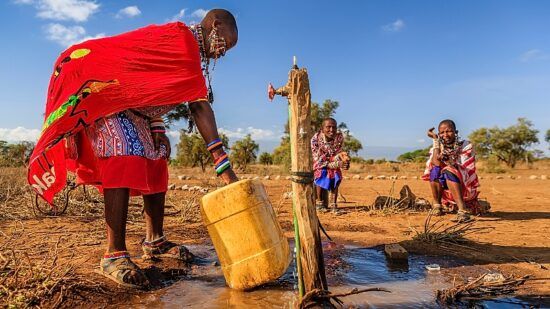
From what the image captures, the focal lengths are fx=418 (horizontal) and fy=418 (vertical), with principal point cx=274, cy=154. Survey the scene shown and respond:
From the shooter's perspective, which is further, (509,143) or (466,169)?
(509,143)

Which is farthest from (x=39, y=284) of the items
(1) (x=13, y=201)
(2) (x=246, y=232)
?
(1) (x=13, y=201)

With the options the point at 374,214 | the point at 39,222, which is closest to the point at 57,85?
the point at 39,222

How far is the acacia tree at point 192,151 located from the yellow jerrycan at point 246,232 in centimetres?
1585

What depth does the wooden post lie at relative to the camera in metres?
2.35

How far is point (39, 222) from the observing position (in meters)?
5.18

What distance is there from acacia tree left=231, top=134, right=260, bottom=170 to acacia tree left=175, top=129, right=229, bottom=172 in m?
0.57

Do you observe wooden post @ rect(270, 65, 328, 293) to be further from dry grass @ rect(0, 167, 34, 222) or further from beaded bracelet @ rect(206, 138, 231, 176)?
dry grass @ rect(0, 167, 34, 222)

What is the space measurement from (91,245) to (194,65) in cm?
226

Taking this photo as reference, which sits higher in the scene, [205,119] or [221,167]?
[205,119]

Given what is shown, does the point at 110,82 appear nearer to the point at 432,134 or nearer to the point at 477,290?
the point at 477,290

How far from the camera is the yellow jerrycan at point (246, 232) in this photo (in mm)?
2510

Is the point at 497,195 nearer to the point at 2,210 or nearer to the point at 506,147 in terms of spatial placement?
the point at 2,210

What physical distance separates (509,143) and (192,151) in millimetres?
21454

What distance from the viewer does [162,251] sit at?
347 cm
